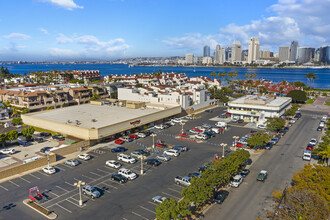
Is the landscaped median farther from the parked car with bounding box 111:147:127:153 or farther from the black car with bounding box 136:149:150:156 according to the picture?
the black car with bounding box 136:149:150:156

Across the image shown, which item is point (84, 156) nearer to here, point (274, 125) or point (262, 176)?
point (262, 176)

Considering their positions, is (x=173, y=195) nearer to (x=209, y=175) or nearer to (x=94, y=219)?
(x=209, y=175)

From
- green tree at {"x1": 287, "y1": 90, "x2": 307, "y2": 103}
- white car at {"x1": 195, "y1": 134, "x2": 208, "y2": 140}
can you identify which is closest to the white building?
white car at {"x1": 195, "y1": 134, "x2": 208, "y2": 140}

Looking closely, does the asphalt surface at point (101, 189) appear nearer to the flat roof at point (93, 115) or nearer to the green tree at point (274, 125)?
the flat roof at point (93, 115)

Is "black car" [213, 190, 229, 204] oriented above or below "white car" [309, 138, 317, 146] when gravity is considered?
below

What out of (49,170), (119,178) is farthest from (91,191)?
(49,170)

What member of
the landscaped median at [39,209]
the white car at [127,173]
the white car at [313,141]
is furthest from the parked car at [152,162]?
the white car at [313,141]
